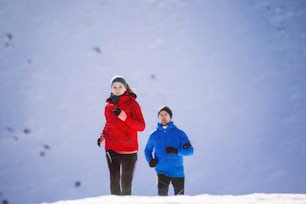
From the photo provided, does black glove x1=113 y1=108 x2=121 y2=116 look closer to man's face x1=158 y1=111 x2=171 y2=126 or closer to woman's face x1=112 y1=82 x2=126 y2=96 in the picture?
woman's face x1=112 y1=82 x2=126 y2=96

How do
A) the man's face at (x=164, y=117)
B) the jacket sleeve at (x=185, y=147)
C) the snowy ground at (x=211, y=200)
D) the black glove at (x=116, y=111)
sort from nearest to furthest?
the snowy ground at (x=211, y=200) → the black glove at (x=116, y=111) → the jacket sleeve at (x=185, y=147) → the man's face at (x=164, y=117)

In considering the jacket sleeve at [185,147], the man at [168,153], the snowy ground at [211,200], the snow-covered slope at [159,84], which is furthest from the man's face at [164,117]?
the snow-covered slope at [159,84]

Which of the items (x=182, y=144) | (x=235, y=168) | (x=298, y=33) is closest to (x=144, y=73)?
(x=235, y=168)

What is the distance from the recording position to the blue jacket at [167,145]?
3596 mm

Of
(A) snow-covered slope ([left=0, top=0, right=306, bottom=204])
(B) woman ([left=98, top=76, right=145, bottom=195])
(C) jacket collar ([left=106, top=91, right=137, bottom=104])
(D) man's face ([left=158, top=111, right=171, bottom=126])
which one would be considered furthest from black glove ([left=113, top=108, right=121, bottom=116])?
(A) snow-covered slope ([left=0, top=0, right=306, bottom=204])

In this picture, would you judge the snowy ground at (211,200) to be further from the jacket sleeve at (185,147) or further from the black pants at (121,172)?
the jacket sleeve at (185,147)

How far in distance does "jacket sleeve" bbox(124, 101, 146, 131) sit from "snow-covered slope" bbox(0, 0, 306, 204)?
218 inches

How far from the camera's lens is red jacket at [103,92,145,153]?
10.4ft

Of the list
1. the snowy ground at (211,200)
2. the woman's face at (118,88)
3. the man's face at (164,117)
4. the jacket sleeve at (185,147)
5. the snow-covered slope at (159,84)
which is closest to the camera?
the snowy ground at (211,200)

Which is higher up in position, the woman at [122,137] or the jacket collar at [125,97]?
the jacket collar at [125,97]

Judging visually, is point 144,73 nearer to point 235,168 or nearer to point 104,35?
point 104,35

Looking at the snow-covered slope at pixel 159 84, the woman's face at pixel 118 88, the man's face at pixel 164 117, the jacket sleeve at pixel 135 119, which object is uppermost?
the snow-covered slope at pixel 159 84

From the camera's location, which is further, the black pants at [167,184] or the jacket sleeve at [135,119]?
the black pants at [167,184]

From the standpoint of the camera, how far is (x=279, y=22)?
941cm
